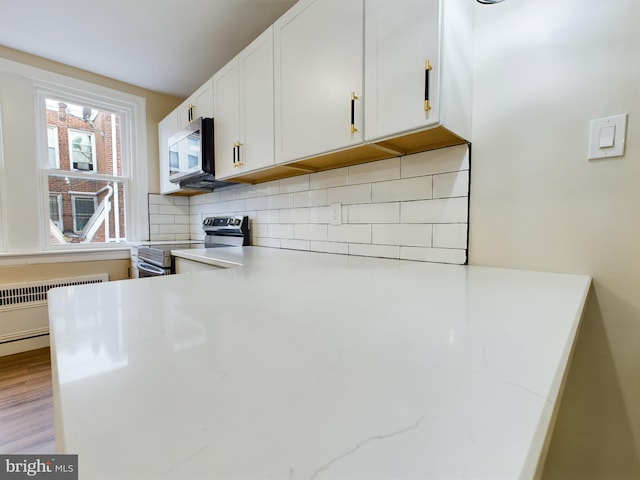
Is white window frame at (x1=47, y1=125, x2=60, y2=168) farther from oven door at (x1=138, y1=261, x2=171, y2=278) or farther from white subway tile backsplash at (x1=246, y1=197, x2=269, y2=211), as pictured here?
white subway tile backsplash at (x1=246, y1=197, x2=269, y2=211)

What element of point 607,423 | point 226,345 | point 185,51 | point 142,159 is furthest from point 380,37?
point 142,159

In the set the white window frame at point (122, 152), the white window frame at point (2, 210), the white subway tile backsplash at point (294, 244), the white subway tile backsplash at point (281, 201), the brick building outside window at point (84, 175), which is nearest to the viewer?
the white subway tile backsplash at point (294, 244)

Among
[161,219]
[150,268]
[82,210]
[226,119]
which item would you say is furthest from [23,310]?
[226,119]

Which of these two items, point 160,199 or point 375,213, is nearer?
point 375,213

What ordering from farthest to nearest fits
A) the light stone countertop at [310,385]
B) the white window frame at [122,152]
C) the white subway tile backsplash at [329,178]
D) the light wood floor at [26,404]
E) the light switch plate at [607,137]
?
1. the white window frame at [122,152]
2. the white subway tile backsplash at [329,178]
3. the light wood floor at [26,404]
4. the light switch plate at [607,137]
5. the light stone countertop at [310,385]

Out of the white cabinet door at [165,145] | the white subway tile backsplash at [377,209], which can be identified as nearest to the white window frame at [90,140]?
the white cabinet door at [165,145]

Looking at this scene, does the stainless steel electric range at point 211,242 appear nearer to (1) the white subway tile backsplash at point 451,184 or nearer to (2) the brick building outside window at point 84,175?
(2) the brick building outside window at point 84,175

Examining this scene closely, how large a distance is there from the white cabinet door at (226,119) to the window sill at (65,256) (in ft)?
4.98

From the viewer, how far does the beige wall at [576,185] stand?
91cm

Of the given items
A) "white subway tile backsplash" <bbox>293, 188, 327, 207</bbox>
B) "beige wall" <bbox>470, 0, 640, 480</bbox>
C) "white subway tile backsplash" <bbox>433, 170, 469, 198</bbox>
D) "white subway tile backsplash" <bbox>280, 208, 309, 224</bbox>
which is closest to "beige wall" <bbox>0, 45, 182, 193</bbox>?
"white subway tile backsplash" <bbox>280, 208, 309, 224</bbox>

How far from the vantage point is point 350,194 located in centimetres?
162

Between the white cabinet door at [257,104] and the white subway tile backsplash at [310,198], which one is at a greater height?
the white cabinet door at [257,104]

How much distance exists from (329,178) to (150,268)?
1.57 m

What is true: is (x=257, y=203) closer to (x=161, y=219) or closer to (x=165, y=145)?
(x=165, y=145)
